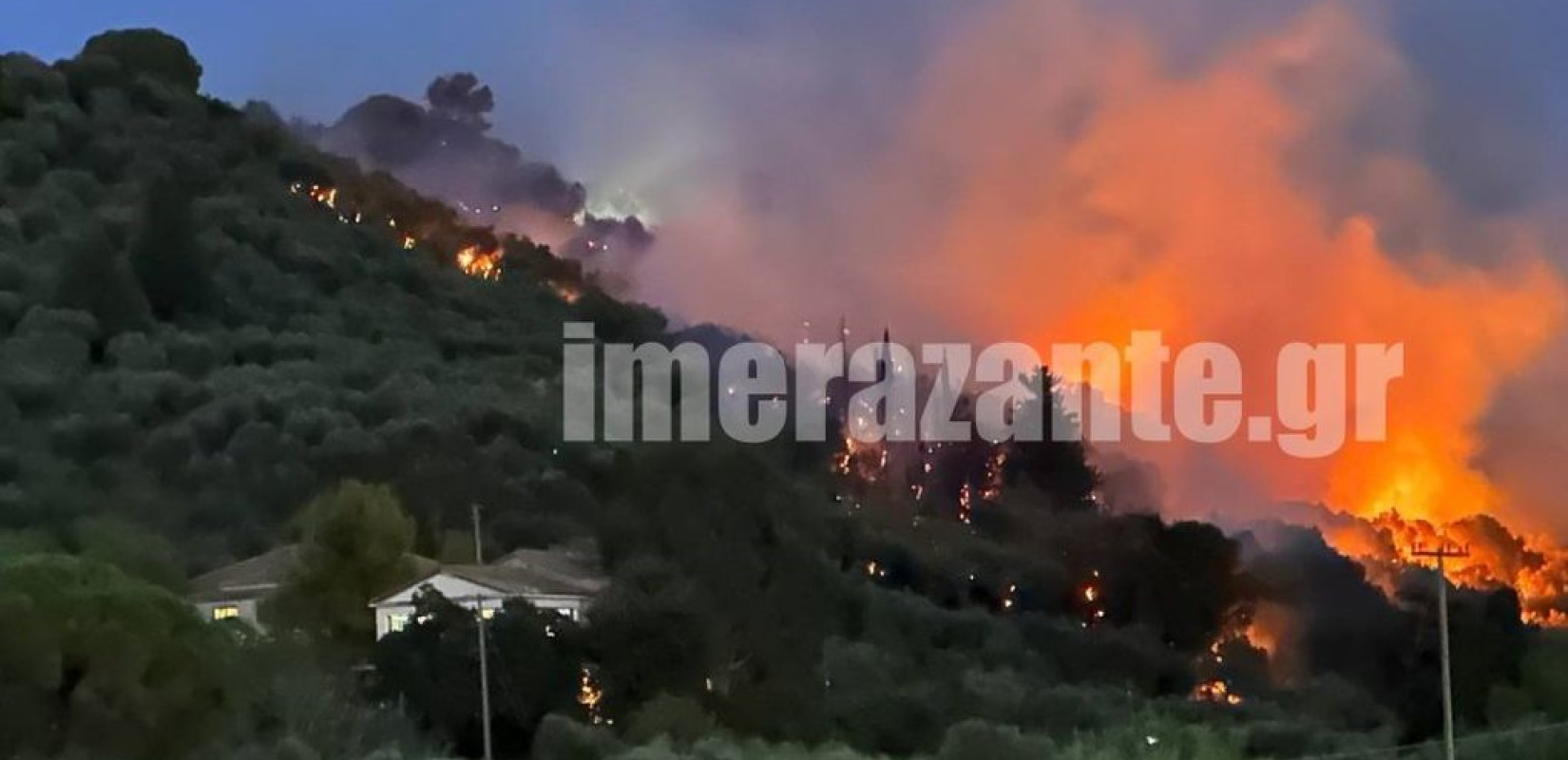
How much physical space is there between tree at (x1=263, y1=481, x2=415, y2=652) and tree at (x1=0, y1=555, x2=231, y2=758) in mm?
7491

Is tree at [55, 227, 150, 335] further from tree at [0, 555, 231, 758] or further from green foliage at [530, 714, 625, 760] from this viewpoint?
tree at [0, 555, 231, 758]

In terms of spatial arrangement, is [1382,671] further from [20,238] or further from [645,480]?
[20,238]

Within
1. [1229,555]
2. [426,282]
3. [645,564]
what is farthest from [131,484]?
[426,282]

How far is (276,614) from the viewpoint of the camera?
104 feet

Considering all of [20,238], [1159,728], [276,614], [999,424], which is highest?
[20,238]

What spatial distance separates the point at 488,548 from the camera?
131 feet

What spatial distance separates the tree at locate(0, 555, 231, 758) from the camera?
2308 cm

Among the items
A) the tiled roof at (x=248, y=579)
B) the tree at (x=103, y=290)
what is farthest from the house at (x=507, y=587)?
the tree at (x=103, y=290)

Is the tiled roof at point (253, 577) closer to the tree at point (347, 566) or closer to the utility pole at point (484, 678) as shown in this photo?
the tree at point (347, 566)

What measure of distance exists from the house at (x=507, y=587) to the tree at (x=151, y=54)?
177 ft

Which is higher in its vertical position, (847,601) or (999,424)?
(999,424)

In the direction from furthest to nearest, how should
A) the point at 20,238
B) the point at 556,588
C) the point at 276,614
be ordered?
the point at 20,238
the point at 556,588
the point at 276,614

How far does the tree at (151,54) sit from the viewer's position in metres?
84.6

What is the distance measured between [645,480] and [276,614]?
8346 millimetres
